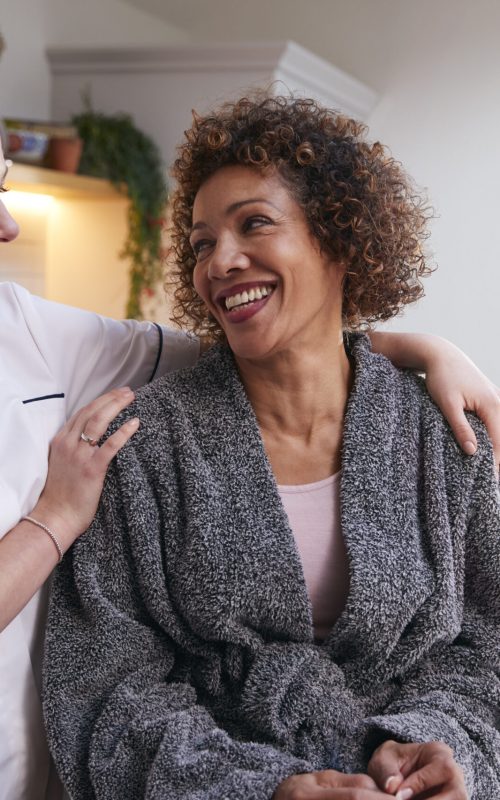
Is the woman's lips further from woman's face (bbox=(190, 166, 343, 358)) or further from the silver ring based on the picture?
the silver ring

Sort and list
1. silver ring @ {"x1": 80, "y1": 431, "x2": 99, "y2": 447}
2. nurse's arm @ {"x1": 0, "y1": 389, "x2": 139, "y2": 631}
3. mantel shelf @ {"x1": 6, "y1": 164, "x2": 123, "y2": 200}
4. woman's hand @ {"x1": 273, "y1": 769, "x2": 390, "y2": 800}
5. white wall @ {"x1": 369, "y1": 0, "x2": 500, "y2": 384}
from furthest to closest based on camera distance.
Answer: white wall @ {"x1": 369, "y1": 0, "x2": 500, "y2": 384}, mantel shelf @ {"x1": 6, "y1": 164, "x2": 123, "y2": 200}, silver ring @ {"x1": 80, "y1": 431, "x2": 99, "y2": 447}, nurse's arm @ {"x1": 0, "y1": 389, "x2": 139, "y2": 631}, woman's hand @ {"x1": 273, "y1": 769, "x2": 390, "y2": 800}

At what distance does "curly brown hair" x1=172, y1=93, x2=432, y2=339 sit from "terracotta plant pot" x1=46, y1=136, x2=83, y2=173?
6.23 feet

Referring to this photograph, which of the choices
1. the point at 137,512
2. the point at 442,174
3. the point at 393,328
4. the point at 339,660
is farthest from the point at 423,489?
the point at 442,174

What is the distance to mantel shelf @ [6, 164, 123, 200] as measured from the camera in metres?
3.14

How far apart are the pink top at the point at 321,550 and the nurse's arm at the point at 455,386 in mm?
196

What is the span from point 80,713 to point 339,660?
1.16 ft

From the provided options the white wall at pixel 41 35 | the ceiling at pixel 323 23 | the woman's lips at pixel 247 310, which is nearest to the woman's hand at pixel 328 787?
the woman's lips at pixel 247 310

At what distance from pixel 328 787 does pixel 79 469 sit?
499 millimetres

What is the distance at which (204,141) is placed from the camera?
1.34m

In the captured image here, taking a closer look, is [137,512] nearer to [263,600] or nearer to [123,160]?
[263,600]

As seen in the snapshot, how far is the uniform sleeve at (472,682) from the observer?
46.1 inches

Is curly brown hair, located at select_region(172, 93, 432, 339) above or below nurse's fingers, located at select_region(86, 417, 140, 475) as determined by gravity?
above

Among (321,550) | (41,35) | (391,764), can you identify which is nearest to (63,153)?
(41,35)

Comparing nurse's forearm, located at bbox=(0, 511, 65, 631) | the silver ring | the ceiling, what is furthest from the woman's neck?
the ceiling
